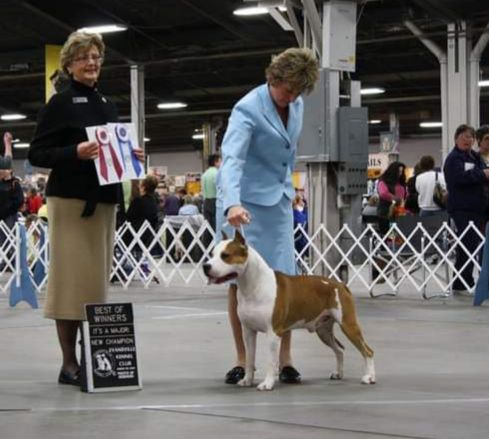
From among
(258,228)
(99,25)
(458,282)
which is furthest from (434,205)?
(99,25)

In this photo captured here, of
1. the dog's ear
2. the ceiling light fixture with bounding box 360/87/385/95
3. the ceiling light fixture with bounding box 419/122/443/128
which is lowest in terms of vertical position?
the dog's ear

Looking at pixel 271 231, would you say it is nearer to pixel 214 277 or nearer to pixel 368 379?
pixel 214 277

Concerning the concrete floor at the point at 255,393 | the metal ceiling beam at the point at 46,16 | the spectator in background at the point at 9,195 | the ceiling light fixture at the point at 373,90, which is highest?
the metal ceiling beam at the point at 46,16

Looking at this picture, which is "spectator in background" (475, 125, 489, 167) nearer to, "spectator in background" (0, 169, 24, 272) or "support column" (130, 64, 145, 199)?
"spectator in background" (0, 169, 24, 272)

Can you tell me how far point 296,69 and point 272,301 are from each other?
2.90 feet

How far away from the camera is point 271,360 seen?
3578 millimetres

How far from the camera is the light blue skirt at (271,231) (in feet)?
12.4

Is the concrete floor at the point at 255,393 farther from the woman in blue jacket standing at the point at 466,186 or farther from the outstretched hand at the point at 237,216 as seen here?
the woman in blue jacket standing at the point at 466,186

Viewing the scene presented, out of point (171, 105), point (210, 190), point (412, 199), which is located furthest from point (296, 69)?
point (171, 105)

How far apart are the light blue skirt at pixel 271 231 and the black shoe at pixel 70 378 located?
78cm

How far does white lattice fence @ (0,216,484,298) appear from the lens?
8375mm

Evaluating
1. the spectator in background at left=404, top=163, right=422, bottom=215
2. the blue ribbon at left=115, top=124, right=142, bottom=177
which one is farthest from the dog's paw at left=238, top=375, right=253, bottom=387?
the spectator in background at left=404, top=163, right=422, bottom=215

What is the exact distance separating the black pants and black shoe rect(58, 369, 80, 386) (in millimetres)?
4961

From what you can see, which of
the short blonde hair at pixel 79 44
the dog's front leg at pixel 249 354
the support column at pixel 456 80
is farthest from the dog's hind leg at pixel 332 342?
the support column at pixel 456 80
